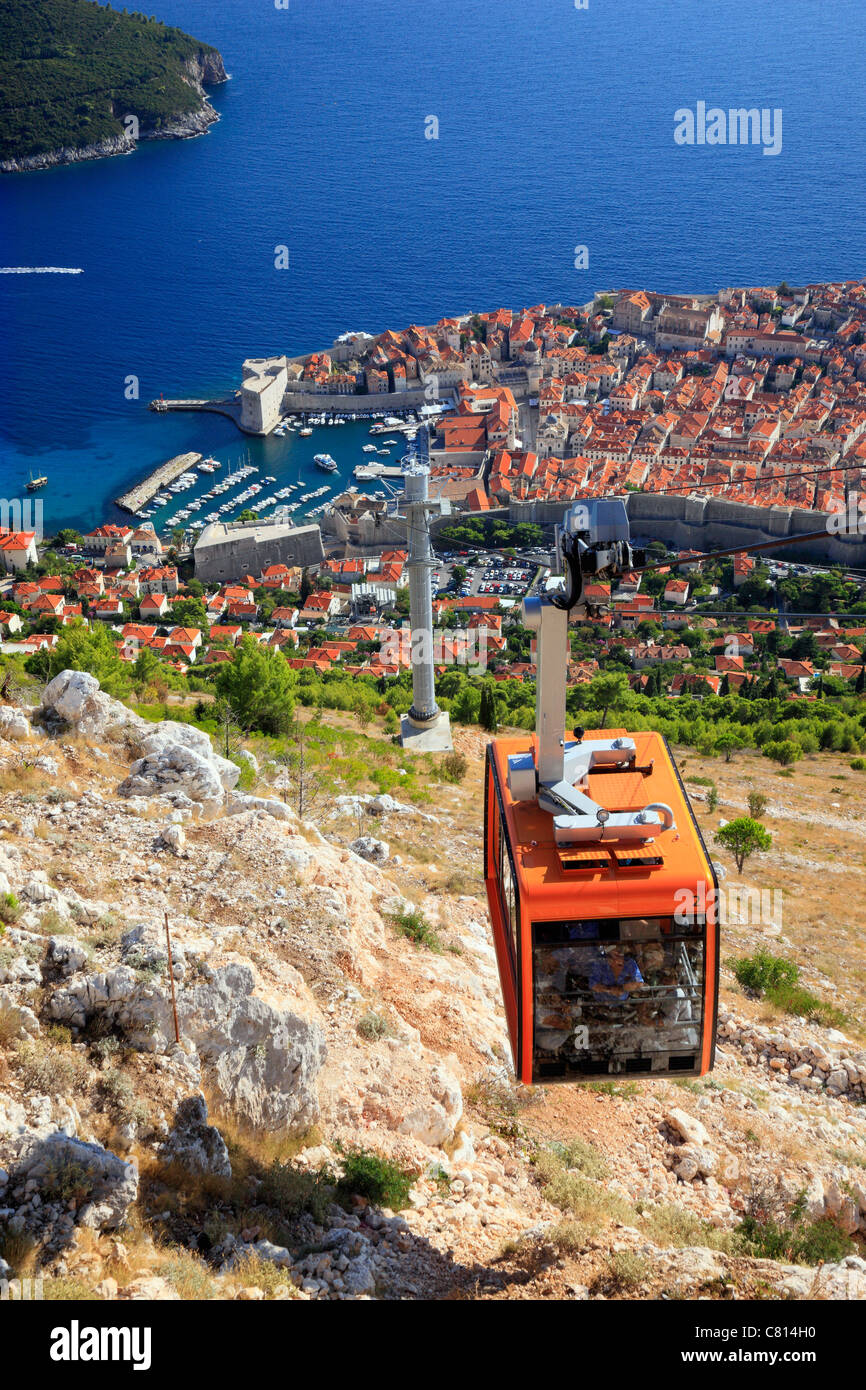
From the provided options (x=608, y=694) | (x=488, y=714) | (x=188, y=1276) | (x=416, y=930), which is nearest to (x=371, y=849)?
(x=416, y=930)

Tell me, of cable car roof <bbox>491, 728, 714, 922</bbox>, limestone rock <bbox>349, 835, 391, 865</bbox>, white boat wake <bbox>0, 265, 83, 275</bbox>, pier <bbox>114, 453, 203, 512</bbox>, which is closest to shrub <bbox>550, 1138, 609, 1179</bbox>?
cable car roof <bbox>491, 728, 714, 922</bbox>

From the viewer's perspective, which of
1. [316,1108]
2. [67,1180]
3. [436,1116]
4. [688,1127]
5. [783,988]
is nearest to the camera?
[67,1180]

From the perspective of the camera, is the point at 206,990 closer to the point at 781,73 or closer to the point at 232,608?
the point at 232,608

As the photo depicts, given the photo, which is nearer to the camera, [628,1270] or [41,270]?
[628,1270]

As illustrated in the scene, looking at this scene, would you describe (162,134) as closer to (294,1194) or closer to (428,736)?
(428,736)

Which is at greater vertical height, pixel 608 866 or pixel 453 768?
pixel 608 866

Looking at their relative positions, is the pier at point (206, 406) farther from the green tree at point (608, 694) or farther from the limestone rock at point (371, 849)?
the limestone rock at point (371, 849)

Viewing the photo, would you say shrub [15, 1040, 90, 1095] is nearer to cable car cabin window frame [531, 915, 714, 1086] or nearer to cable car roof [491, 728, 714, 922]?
cable car cabin window frame [531, 915, 714, 1086]
